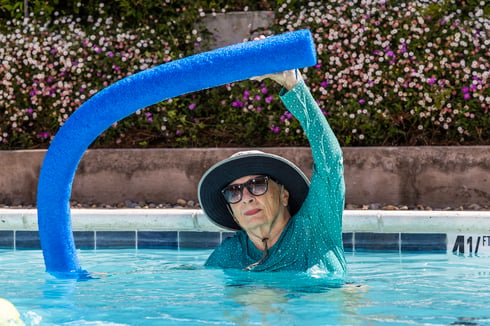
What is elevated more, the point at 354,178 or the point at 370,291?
the point at 354,178

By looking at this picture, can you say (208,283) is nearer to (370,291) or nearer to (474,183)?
(370,291)

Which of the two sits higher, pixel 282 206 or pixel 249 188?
pixel 249 188

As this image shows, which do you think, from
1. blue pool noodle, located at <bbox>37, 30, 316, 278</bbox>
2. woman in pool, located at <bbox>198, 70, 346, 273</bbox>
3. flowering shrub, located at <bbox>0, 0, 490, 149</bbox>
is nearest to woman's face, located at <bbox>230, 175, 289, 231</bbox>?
woman in pool, located at <bbox>198, 70, 346, 273</bbox>

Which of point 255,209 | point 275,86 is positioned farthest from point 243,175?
point 275,86

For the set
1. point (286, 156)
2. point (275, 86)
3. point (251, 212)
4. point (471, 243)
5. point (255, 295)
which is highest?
point (275, 86)

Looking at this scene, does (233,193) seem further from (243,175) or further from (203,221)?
(203,221)

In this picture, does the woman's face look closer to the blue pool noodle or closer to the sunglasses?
the sunglasses

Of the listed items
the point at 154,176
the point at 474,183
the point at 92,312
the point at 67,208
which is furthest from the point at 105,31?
the point at 92,312

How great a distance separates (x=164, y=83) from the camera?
11.7ft

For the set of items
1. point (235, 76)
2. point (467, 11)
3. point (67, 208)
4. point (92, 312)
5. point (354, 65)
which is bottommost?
point (92, 312)

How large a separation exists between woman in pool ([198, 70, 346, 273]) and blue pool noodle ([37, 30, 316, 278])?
744mm

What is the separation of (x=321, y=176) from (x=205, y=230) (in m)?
2.16

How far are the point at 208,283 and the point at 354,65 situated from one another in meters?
4.60

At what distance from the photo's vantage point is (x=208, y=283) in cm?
451
